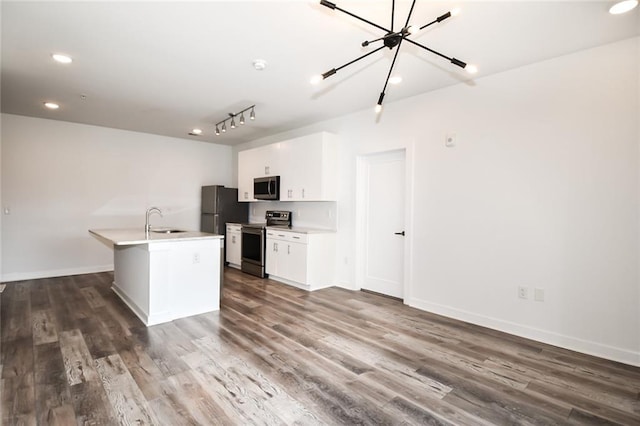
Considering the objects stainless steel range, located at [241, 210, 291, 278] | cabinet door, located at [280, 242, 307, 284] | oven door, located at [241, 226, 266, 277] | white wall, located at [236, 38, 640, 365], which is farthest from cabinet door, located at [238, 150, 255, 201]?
white wall, located at [236, 38, 640, 365]

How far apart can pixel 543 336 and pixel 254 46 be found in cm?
366

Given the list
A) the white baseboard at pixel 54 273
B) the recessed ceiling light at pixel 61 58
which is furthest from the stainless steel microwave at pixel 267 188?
the recessed ceiling light at pixel 61 58

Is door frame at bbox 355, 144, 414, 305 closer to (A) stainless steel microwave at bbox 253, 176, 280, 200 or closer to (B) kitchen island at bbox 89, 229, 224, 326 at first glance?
(A) stainless steel microwave at bbox 253, 176, 280, 200

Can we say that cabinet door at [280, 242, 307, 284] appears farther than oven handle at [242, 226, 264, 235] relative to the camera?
No

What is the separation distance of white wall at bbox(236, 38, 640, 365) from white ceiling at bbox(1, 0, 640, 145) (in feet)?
0.87

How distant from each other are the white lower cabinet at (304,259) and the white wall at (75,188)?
2.75 metres

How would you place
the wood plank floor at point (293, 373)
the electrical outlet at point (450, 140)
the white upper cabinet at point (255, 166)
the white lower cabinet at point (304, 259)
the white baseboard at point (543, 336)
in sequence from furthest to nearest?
1. the white upper cabinet at point (255, 166)
2. the white lower cabinet at point (304, 259)
3. the electrical outlet at point (450, 140)
4. the white baseboard at point (543, 336)
5. the wood plank floor at point (293, 373)

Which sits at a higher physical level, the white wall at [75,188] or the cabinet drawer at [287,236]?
the white wall at [75,188]

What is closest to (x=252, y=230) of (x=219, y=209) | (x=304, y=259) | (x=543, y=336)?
(x=219, y=209)

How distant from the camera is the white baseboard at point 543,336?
262 cm

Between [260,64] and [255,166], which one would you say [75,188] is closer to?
[255,166]

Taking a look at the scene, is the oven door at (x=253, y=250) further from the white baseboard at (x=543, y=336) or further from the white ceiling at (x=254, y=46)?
the white baseboard at (x=543, y=336)

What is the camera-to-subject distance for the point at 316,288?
4777 mm

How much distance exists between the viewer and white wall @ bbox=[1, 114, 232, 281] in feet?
16.6
